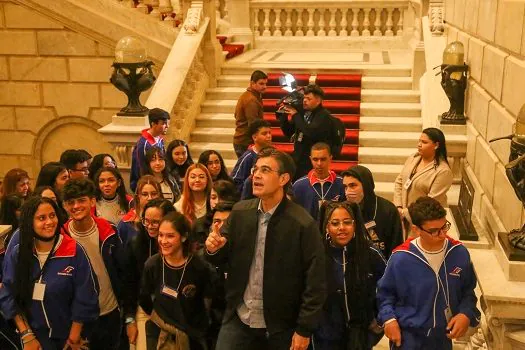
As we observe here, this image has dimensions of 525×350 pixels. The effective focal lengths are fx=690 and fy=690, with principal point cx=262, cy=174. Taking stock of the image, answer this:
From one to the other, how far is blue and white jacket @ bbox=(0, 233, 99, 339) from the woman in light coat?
254cm

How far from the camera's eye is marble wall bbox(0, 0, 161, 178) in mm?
11695

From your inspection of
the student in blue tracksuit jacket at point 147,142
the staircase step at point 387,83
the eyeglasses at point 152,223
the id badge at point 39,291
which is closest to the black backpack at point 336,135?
the student in blue tracksuit jacket at point 147,142

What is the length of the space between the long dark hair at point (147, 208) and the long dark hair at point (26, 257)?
0.61 meters

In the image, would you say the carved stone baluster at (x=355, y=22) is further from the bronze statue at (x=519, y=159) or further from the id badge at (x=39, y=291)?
the id badge at (x=39, y=291)

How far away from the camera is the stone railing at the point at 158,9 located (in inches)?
452

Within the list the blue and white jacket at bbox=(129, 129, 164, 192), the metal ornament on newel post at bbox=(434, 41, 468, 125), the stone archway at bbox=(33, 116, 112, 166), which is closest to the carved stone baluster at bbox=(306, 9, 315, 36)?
the stone archway at bbox=(33, 116, 112, 166)

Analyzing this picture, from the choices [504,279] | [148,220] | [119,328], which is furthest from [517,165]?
[119,328]

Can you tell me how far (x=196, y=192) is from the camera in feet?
18.0

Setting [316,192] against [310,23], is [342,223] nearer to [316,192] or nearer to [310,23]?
[316,192]

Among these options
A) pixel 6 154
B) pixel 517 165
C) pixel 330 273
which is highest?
pixel 517 165

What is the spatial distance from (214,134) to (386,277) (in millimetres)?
5999

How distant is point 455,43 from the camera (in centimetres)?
701

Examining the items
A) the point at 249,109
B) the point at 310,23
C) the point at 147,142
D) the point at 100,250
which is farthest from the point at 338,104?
the point at 100,250

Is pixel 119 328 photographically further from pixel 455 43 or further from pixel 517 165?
pixel 455 43
